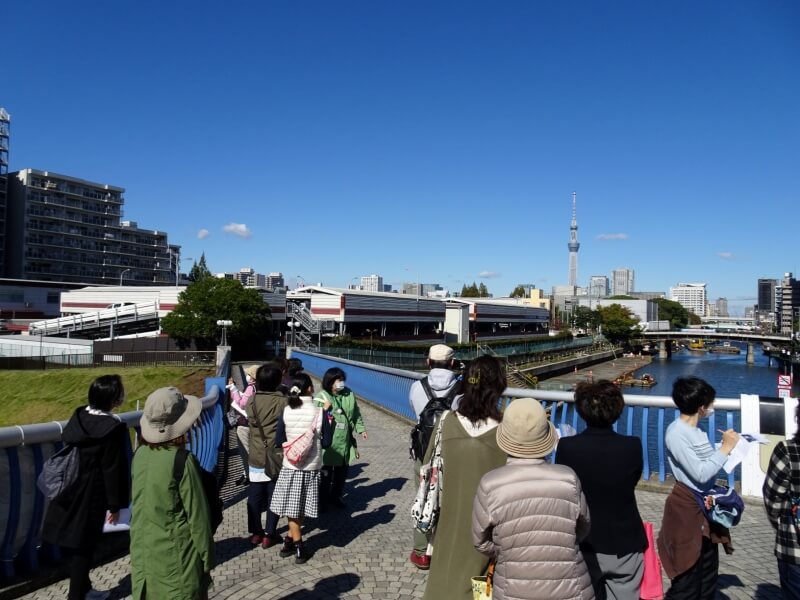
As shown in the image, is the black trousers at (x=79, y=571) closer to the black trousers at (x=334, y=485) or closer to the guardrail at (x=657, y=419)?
the black trousers at (x=334, y=485)

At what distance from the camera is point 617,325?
362 feet

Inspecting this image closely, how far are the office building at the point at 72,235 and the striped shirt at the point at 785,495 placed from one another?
3322 inches

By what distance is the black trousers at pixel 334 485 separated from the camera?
21.1 ft

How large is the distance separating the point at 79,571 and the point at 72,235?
304 feet

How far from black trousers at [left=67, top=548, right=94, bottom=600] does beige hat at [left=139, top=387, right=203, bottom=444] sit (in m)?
1.34

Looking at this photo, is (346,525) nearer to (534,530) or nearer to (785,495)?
(534,530)

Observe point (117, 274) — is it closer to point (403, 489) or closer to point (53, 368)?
point (53, 368)

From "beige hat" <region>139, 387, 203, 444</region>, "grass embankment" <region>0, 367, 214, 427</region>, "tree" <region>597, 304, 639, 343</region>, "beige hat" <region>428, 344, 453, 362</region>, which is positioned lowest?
"grass embankment" <region>0, 367, 214, 427</region>

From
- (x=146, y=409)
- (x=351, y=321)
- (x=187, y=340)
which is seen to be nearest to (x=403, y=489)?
(x=146, y=409)

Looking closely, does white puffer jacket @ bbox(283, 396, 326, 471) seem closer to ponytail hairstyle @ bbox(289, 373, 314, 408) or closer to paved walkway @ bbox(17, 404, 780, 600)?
ponytail hairstyle @ bbox(289, 373, 314, 408)

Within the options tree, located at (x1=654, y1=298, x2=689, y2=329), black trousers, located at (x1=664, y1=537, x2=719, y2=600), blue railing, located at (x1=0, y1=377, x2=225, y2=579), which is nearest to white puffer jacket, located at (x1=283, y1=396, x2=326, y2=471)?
blue railing, located at (x1=0, y1=377, x2=225, y2=579)

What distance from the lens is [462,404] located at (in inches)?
135

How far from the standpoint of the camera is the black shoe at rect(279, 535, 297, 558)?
5.00 metres

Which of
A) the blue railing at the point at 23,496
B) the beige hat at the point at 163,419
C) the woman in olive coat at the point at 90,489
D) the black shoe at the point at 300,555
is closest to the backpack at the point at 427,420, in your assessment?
the black shoe at the point at 300,555
